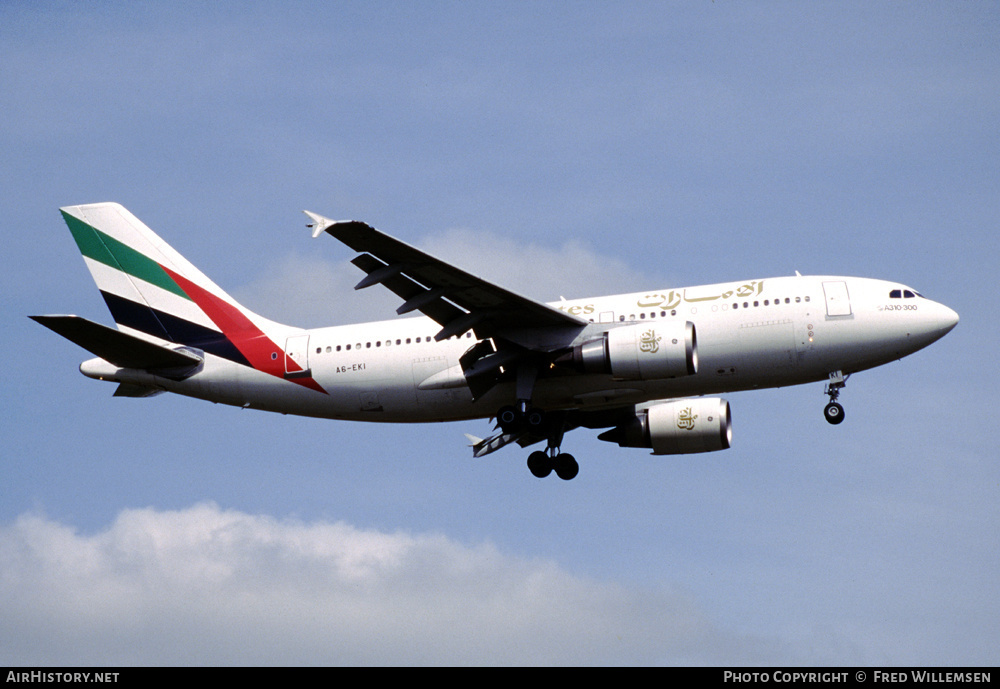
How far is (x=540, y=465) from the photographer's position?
39.8m

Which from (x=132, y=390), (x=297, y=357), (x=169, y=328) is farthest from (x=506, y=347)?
(x=132, y=390)

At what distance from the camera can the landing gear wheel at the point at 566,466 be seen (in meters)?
39.6

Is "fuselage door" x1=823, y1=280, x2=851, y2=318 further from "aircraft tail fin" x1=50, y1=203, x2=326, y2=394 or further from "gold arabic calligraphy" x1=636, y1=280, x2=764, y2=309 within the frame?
"aircraft tail fin" x1=50, y1=203, x2=326, y2=394

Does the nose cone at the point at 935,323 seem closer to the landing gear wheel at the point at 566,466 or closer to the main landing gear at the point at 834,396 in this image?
the main landing gear at the point at 834,396

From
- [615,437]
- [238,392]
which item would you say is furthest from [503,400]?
[238,392]

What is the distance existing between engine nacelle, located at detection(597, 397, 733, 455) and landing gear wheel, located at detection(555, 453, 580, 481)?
1834 millimetres

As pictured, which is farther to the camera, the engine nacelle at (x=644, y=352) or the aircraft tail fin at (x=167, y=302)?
the aircraft tail fin at (x=167, y=302)

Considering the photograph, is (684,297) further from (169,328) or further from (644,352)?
(169,328)

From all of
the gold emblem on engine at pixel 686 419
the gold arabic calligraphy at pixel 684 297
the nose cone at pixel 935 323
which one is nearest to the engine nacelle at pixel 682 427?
the gold emblem on engine at pixel 686 419

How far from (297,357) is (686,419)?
1232cm

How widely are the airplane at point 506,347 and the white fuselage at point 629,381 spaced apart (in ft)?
0.14
